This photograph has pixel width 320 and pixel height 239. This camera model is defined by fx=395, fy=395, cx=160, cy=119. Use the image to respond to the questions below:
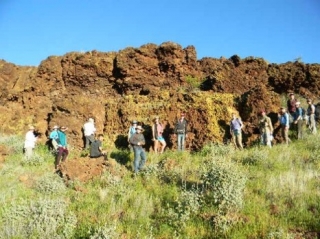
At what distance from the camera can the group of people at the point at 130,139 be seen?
1252 centimetres

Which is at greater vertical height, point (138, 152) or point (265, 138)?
point (265, 138)

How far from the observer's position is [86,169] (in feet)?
40.0

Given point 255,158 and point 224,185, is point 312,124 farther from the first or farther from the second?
point 224,185

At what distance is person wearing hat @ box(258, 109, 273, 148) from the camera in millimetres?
14781

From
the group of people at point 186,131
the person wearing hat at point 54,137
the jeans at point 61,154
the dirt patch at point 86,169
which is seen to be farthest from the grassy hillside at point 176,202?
the person wearing hat at point 54,137

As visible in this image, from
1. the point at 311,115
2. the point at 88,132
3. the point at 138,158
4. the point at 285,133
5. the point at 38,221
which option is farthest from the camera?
the point at 88,132

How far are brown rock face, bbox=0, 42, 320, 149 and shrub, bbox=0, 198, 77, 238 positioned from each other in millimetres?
8048

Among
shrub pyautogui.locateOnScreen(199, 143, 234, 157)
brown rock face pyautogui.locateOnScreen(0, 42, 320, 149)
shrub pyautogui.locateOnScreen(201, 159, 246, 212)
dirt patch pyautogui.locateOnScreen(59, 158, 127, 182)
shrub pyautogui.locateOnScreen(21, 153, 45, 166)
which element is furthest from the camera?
brown rock face pyautogui.locateOnScreen(0, 42, 320, 149)

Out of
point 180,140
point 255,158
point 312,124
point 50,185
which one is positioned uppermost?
point 312,124

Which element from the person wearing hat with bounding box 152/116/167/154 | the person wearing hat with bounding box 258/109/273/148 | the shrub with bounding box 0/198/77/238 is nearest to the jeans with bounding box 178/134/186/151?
the person wearing hat with bounding box 152/116/167/154

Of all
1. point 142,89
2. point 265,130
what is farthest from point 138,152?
point 142,89

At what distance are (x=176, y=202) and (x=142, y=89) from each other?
12889 millimetres

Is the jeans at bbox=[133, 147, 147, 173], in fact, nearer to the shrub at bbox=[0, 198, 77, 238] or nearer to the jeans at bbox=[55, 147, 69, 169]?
the jeans at bbox=[55, 147, 69, 169]

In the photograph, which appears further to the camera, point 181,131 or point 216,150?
point 181,131
